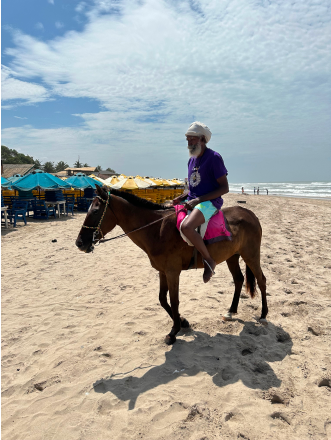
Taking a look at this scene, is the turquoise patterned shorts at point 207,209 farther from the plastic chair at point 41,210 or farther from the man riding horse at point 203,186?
the plastic chair at point 41,210

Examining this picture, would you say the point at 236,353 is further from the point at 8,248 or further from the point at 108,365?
the point at 8,248

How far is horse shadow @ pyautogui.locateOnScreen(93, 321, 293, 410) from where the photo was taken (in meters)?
3.08

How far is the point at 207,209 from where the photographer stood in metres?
3.65

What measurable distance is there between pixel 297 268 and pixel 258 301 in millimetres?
2091

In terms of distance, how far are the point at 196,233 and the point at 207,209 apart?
1.19 feet

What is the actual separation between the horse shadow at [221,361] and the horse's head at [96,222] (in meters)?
1.60

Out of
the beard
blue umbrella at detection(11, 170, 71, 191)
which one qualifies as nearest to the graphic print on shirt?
the beard

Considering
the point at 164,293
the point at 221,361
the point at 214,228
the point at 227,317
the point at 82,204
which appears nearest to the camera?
the point at 221,361

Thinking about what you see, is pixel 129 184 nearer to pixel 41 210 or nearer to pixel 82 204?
pixel 82 204

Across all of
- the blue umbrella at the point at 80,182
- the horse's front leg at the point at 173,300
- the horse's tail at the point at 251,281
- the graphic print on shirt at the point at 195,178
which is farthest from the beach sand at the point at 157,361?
the blue umbrella at the point at 80,182

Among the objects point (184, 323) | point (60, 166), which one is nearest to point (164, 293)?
point (184, 323)

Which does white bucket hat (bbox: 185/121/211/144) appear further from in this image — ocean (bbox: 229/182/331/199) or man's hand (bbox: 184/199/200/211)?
ocean (bbox: 229/182/331/199)

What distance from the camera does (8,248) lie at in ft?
28.4

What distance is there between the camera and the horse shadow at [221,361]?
308cm
